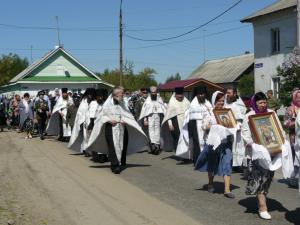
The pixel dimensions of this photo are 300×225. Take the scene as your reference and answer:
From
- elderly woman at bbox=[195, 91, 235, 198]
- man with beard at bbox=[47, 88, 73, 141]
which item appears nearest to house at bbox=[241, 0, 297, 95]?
man with beard at bbox=[47, 88, 73, 141]

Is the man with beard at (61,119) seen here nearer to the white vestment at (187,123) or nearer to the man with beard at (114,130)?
the man with beard at (114,130)

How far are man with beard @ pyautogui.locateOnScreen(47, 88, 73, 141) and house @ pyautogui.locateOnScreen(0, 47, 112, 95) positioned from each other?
34.8m

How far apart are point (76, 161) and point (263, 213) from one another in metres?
7.44

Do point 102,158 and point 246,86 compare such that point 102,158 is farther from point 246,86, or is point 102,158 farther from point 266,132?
point 246,86

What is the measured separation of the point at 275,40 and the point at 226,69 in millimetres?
18111

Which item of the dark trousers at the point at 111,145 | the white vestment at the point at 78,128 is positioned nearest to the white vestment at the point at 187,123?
the dark trousers at the point at 111,145

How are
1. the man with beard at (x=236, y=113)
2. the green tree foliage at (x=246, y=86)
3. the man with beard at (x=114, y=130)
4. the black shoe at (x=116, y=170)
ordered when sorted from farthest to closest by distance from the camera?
the green tree foliage at (x=246, y=86), the man with beard at (x=114, y=130), the black shoe at (x=116, y=170), the man with beard at (x=236, y=113)

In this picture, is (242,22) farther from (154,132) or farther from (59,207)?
(59,207)

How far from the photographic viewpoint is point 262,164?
764cm

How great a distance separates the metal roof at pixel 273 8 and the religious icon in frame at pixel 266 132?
26.8 meters

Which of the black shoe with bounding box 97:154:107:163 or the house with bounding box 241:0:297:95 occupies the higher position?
the house with bounding box 241:0:297:95

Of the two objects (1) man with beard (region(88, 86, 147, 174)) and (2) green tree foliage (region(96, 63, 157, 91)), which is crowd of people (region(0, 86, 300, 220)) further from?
(2) green tree foliage (region(96, 63, 157, 91))

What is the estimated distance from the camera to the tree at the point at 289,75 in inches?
859

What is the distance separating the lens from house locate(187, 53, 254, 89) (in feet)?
164
